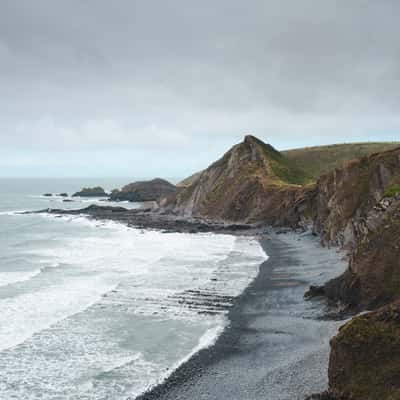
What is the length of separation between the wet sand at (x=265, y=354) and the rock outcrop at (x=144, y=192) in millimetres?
126963

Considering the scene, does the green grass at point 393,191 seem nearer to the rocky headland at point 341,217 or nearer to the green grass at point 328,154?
the rocky headland at point 341,217

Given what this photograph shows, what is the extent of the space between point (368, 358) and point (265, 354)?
23.3 ft

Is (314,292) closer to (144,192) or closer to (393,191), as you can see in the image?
(393,191)

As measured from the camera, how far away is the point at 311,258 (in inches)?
1825

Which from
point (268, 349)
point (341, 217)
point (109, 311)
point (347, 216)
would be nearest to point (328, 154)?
point (341, 217)

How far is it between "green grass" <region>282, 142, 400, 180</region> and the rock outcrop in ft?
142

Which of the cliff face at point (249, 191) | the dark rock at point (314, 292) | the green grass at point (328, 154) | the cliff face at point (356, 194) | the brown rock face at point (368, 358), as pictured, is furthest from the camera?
the green grass at point (328, 154)

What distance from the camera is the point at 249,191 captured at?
291ft

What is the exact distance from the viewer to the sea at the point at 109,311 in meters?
20.2

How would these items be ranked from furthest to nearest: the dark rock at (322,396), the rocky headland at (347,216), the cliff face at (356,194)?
the cliff face at (356,194)
the dark rock at (322,396)
the rocky headland at (347,216)

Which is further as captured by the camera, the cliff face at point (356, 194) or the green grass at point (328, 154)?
the green grass at point (328, 154)

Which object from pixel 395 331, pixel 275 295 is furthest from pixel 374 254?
pixel 395 331

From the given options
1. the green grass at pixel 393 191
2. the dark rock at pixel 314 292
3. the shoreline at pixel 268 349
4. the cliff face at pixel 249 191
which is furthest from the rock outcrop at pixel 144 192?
the dark rock at pixel 314 292

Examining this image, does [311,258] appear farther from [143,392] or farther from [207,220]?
[207,220]
